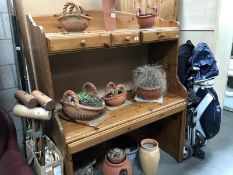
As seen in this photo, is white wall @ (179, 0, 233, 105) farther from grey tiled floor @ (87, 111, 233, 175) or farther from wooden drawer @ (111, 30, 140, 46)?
wooden drawer @ (111, 30, 140, 46)

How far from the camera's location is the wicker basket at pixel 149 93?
5.76ft

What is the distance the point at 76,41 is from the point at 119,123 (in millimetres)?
607

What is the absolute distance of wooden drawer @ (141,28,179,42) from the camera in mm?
1558

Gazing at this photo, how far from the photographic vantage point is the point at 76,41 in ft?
4.15

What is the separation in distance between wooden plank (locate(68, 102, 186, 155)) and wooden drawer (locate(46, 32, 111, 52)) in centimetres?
55

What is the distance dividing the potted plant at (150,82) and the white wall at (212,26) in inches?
32.0

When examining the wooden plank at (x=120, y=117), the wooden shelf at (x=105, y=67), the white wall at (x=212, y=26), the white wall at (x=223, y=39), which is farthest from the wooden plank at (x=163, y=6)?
the wooden plank at (x=120, y=117)

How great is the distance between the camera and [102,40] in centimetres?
137

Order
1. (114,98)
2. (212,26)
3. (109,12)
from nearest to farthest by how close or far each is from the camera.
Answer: (109,12)
(114,98)
(212,26)

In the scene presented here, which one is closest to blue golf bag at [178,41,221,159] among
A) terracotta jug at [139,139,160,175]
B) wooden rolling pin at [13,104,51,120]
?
terracotta jug at [139,139,160,175]

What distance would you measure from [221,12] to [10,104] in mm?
2149

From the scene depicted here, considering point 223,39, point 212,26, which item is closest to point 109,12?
point 212,26

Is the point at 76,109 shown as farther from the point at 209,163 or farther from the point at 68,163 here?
the point at 209,163

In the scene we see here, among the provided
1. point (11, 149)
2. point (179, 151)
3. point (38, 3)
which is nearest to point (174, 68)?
point (179, 151)
